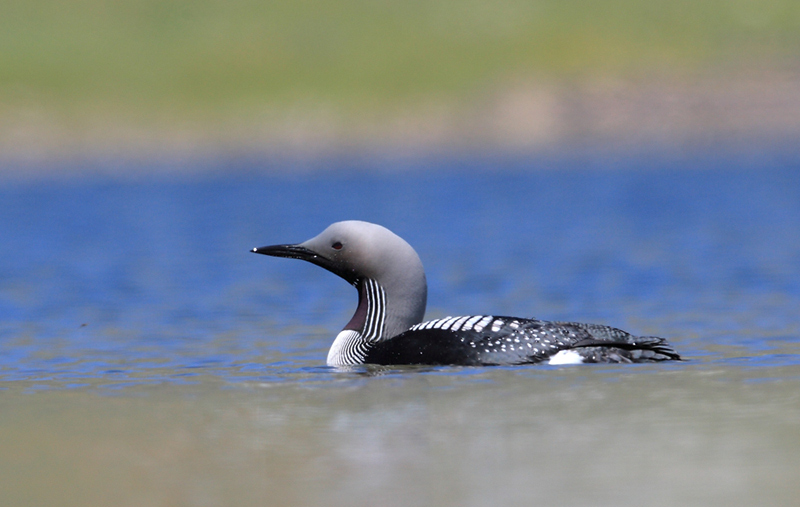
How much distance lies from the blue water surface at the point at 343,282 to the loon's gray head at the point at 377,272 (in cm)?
41

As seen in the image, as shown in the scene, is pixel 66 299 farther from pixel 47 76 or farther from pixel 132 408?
pixel 47 76

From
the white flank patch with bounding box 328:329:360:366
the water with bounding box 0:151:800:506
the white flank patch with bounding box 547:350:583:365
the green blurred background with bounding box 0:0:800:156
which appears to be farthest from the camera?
the green blurred background with bounding box 0:0:800:156

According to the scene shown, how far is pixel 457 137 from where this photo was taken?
170 ft

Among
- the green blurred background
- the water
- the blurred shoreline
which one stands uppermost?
the green blurred background

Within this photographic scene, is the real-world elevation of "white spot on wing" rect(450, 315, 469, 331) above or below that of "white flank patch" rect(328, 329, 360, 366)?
above

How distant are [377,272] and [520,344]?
97 centimetres

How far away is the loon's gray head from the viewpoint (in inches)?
305

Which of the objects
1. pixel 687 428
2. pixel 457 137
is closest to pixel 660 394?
pixel 687 428

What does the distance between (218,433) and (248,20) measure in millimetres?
67343

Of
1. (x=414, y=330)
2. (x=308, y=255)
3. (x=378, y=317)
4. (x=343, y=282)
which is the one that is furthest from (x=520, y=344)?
(x=343, y=282)

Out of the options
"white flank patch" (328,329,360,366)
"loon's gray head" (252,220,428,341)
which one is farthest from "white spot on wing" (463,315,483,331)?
"white flank patch" (328,329,360,366)

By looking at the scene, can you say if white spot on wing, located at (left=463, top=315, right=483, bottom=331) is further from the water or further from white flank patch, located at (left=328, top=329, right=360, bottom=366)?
white flank patch, located at (left=328, top=329, right=360, bottom=366)

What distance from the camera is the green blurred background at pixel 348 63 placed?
52.9 metres

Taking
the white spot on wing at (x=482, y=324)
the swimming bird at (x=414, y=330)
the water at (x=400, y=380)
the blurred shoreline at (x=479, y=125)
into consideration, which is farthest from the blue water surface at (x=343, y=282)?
the blurred shoreline at (x=479, y=125)
